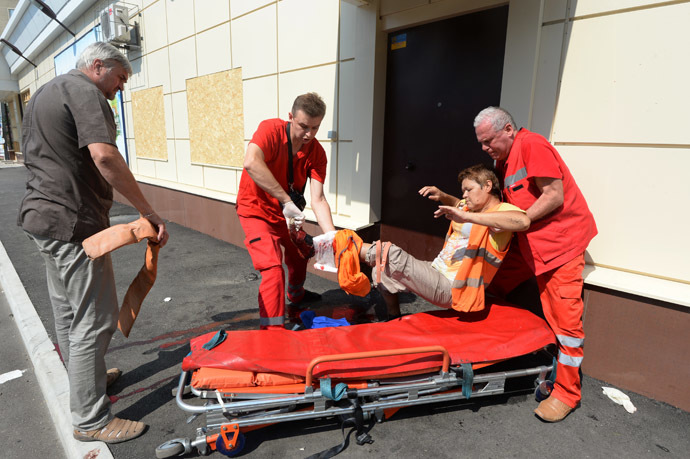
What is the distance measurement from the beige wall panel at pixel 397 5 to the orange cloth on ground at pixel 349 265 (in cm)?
258

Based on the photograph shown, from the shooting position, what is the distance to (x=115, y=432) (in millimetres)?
2174

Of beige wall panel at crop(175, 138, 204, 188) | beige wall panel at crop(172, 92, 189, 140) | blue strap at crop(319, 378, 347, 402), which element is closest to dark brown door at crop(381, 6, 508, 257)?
blue strap at crop(319, 378, 347, 402)

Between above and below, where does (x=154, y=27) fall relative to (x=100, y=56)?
above

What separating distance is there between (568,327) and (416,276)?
3.30 ft

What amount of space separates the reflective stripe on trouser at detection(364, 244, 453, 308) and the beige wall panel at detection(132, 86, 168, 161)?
7186mm

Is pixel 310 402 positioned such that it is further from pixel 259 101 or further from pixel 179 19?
pixel 179 19

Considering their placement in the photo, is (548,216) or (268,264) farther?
(268,264)

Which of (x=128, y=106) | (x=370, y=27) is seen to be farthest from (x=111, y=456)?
(x=128, y=106)

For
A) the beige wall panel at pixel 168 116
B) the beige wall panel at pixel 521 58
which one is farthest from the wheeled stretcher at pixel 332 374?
the beige wall panel at pixel 168 116

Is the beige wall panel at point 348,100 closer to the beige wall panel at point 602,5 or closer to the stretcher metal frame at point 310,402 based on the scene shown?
the beige wall panel at point 602,5

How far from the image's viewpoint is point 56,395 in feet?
8.29

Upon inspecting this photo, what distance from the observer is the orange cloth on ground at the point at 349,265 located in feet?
8.70

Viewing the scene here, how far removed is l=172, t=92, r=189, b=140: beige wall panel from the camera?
24.3 ft

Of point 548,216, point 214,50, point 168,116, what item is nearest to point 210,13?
point 214,50
